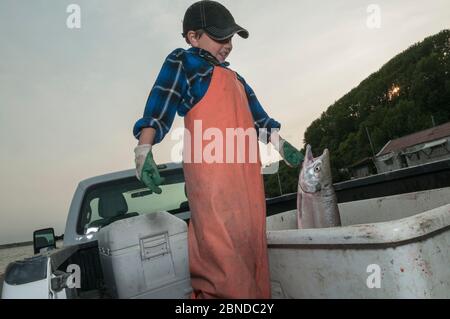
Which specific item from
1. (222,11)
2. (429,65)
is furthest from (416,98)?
(222,11)

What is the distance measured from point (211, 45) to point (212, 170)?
3.57ft

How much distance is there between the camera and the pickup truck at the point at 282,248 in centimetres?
145

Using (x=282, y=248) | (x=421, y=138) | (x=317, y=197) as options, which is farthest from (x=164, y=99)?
(x=421, y=138)

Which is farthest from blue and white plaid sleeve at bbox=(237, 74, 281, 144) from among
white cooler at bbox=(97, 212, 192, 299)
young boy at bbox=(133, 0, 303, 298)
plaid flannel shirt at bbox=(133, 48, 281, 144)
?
white cooler at bbox=(97, 212, 192, 299)

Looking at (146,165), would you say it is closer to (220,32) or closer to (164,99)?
(164,99)

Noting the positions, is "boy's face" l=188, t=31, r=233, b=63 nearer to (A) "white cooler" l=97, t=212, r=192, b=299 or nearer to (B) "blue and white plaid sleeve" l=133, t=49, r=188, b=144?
(B) "blue and white plaid sleeve" l=133, t=49, r=188, b=144

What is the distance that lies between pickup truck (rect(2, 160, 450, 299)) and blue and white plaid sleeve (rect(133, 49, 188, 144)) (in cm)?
64

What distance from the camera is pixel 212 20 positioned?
2631mm

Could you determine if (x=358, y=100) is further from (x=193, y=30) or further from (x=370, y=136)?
(x=193, y=30)

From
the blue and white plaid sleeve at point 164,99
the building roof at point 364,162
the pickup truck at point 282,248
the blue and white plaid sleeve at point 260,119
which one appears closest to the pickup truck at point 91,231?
the pickup truck at point 282,248

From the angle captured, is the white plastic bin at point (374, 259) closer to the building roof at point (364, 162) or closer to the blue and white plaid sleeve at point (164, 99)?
the blue and white plaid sleeve at point (164, 99)

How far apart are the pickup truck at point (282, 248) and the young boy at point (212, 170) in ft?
0.61
